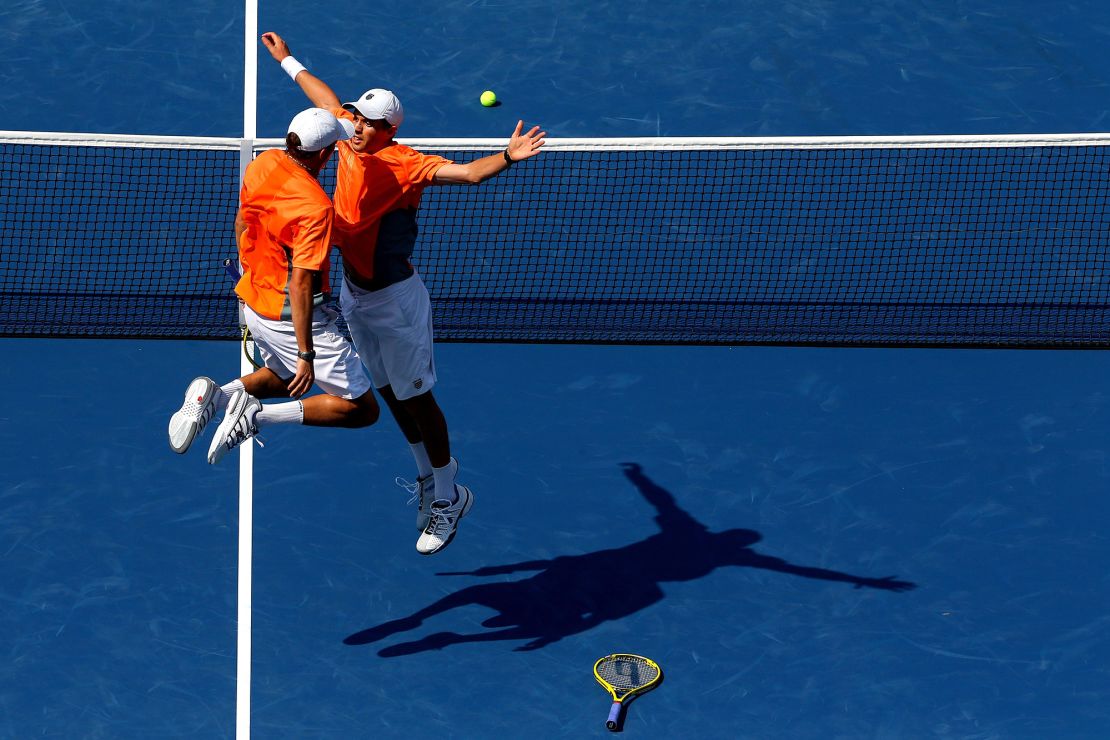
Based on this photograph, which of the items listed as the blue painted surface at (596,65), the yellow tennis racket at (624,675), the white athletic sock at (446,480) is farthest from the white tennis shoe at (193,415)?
the blue painted surface at (596,65)

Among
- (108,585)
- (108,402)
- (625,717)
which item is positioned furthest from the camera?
(108,402)

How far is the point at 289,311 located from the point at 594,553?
2844 millimetres

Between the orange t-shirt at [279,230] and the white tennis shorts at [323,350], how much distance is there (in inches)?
4.3

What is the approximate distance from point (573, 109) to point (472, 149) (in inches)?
115

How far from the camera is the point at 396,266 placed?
36.9 feet

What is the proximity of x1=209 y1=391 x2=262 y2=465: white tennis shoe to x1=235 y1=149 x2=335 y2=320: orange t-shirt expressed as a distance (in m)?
0.56

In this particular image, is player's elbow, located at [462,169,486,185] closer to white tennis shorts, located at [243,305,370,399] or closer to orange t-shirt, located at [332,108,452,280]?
orange t-shirt, located at [332,108,452,280]

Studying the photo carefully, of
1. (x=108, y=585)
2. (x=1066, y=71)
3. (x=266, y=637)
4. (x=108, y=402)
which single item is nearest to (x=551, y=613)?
(x=266, y=637)

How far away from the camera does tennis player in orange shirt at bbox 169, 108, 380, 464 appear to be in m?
10.5

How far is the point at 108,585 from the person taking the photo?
38.9ft

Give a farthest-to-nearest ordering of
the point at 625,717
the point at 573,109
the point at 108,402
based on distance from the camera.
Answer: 1. the point at 573,109
2. the point at 108,402
3. the point at 625,717

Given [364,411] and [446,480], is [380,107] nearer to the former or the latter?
[364,411]

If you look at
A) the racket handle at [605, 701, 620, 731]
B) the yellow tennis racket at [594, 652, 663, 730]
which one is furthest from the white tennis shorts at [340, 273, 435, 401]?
the racket handle at [605, 701, 620, 731]

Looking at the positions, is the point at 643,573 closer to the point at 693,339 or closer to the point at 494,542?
the point at 494,542
